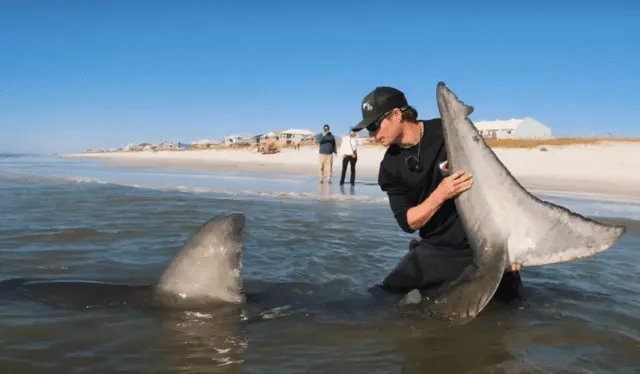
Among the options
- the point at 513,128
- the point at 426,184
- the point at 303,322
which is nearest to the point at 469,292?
the point at 426,184

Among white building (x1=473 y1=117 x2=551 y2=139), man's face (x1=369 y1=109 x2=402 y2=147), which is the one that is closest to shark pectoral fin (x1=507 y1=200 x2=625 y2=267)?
man's face (x1=369 y1=109 x2=402 y2=147)

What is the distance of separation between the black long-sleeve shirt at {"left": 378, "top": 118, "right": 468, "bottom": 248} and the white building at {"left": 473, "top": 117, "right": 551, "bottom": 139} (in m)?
73.9

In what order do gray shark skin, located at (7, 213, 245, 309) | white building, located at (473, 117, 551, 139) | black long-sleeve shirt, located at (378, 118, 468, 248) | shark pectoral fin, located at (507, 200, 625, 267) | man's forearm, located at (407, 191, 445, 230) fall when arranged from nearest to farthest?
shark pectoral fin, located at (507, 200, 625, 267), man's forearm, located at (407, 191, 445, 230), gray shark skin, located at (7, 213, 245, 309), black long-sleeve shirt, located at (378, 118, 468, 248), white building, located at (473, 117, 551, 139)

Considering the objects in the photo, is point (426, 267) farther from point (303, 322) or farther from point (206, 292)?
point (206, 292)

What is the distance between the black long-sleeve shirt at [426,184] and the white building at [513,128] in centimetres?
7386

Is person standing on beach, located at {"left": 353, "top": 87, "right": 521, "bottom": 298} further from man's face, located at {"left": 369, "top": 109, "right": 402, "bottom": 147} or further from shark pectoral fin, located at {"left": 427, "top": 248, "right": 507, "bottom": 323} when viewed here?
shark pectoral fin, located at {"left": 427, "top": 248, "right": 507, "bottom": 323}

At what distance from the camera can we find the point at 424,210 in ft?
12.3

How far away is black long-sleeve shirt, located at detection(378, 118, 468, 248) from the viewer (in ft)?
13.0

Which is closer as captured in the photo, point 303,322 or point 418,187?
point 303,322

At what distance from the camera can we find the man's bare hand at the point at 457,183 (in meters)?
3.44

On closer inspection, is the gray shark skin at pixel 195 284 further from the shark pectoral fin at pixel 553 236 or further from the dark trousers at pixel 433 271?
the shark pectoral fin at pixel 553 236

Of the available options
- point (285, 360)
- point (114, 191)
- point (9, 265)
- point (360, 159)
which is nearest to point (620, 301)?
point (285, 360)

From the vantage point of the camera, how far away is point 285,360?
303cm

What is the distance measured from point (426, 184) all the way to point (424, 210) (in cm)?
37
